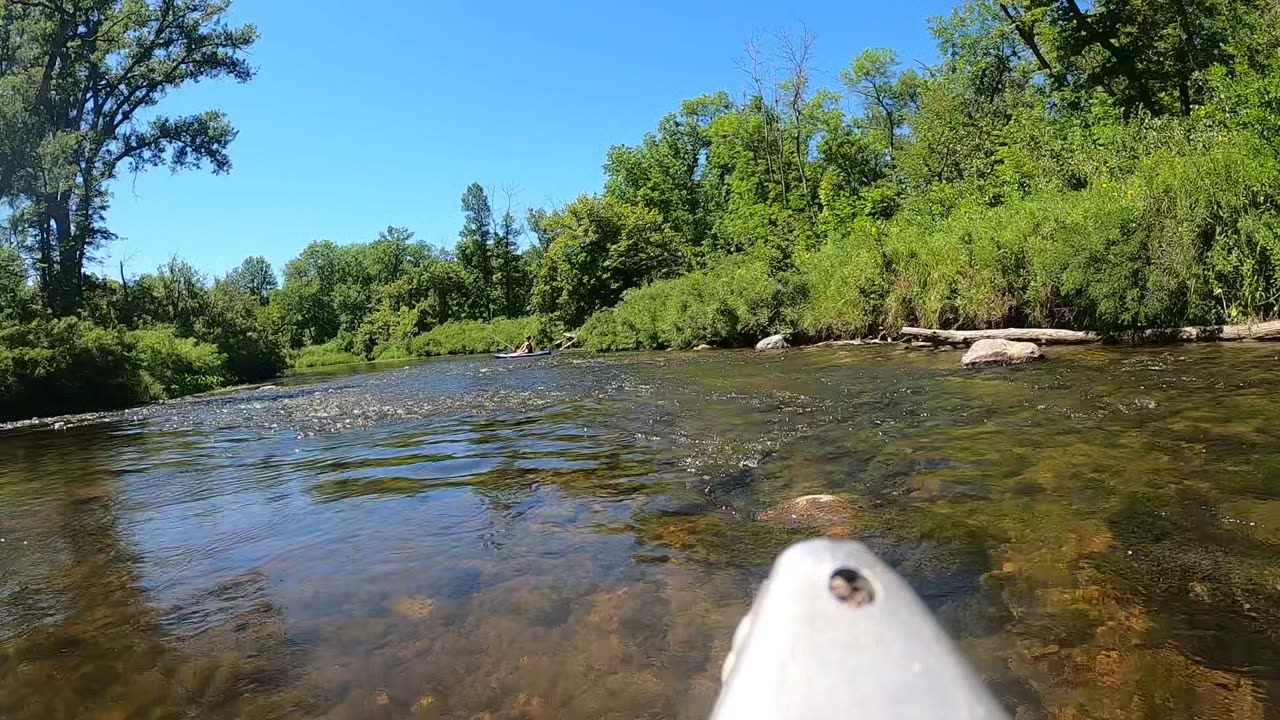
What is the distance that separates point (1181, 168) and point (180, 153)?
34.2 m

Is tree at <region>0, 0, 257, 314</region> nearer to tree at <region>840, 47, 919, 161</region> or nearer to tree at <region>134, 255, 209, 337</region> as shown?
tree at <region>134, 255, 209, 337</region>

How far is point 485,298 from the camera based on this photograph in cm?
6066

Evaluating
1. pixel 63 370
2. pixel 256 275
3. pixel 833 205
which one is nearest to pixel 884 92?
pixel 833 205

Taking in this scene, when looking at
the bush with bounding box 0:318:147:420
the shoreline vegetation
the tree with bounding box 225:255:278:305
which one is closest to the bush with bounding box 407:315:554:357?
the shoreline vegetation

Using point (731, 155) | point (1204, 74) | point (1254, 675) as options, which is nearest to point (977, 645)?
point (1254, 675)

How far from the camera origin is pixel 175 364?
24344 millimetres

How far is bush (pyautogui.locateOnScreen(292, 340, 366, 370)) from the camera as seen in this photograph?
54.4 m

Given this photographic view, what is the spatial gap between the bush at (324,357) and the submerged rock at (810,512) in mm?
52131

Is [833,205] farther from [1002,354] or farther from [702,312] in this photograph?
[1002,354]

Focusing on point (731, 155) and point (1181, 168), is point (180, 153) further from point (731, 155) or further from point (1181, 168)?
point (1181, 168)

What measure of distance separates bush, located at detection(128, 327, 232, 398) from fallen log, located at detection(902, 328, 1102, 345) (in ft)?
71.9

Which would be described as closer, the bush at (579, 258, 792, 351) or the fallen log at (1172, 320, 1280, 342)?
the fallen log at (1172, 320, 1280, 342)

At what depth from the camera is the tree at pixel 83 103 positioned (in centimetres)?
2244

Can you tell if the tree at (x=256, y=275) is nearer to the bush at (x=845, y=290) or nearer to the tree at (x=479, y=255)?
the tree at (x=479, y=255)
